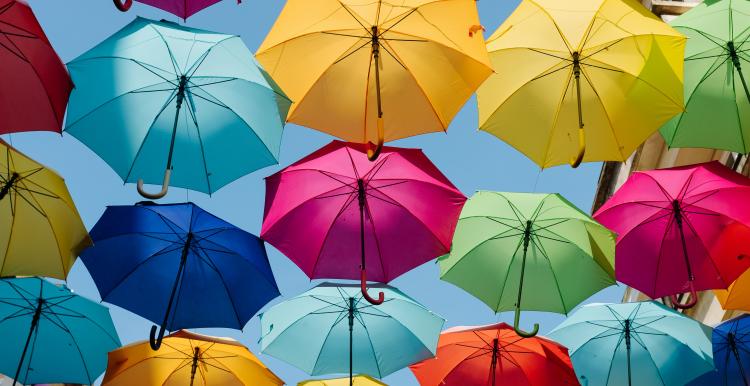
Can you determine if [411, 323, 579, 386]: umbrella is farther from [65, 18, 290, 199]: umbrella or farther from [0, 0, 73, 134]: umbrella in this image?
[0, 0, 73, 134]: umbrella

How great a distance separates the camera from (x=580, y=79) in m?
9.12

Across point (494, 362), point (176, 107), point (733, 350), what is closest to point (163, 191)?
point (176, 107)

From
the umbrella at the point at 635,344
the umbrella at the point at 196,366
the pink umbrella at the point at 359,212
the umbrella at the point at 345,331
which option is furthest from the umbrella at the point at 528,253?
the umbrella at the point at 196,366

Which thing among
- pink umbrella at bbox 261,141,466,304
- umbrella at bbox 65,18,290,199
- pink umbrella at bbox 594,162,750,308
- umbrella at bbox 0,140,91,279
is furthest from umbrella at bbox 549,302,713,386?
umbrella at bbox 0,140,91,279

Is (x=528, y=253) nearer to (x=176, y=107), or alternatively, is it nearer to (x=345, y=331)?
(x=345, y=331)

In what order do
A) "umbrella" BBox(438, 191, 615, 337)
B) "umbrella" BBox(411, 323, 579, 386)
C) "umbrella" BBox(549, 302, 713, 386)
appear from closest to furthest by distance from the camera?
"umbrella" BBox(438, 191, 615, 337)
"umbrella" BBox(549, 302, 713, 386)
"umbrella" BBox(411, 323, 579, 386)

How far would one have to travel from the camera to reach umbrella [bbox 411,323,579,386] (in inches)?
433

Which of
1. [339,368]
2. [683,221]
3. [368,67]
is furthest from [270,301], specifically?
[683,221]

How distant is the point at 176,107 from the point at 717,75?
206 inches

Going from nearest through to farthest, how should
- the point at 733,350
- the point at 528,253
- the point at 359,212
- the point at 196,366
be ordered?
the point at 359,212 → the point at 528,253 → the point at 733,350 → the point at 196,366

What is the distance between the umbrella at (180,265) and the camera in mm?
9797

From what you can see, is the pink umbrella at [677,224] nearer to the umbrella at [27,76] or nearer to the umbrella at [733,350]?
the umbrella at [733,350]

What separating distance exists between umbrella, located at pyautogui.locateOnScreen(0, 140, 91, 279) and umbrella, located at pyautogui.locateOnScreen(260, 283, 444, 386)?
2496mm

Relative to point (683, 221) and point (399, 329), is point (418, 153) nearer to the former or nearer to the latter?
point (399, 329)
